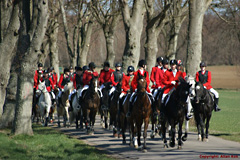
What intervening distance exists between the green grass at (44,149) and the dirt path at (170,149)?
27.7 inches

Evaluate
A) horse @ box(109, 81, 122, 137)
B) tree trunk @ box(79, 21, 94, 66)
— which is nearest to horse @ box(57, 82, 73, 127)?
horse @ box(109, 81, 122, 137)

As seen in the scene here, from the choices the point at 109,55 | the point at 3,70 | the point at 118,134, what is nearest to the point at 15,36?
the point at 3,70

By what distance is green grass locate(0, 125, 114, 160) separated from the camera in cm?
1130

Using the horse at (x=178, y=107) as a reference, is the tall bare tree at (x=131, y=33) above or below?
above

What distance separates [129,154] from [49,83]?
9.99 m

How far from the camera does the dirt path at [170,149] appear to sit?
11383 millimetres

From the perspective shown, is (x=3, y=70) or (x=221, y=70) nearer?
(x=3, y=70)

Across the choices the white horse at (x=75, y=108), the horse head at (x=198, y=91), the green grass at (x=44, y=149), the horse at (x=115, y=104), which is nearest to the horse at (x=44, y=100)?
the white horse at (x=75, y=108)

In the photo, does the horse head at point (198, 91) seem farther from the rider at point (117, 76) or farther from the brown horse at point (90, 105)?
the brown horse at point (90, 105)

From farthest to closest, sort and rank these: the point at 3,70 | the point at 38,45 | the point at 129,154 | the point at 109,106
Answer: the point at 3,70 < the point at 109,106 < the point at 38,45 < the point at 129,154

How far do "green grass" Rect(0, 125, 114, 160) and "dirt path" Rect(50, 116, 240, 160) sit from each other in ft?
2.31

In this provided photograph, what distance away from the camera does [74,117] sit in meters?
20.1

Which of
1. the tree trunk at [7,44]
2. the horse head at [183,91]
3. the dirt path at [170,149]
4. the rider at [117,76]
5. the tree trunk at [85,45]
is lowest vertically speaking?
the dirt path at [170,149]

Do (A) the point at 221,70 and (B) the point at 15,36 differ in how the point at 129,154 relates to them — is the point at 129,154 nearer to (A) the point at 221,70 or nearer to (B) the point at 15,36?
(B) the point at 15,36
